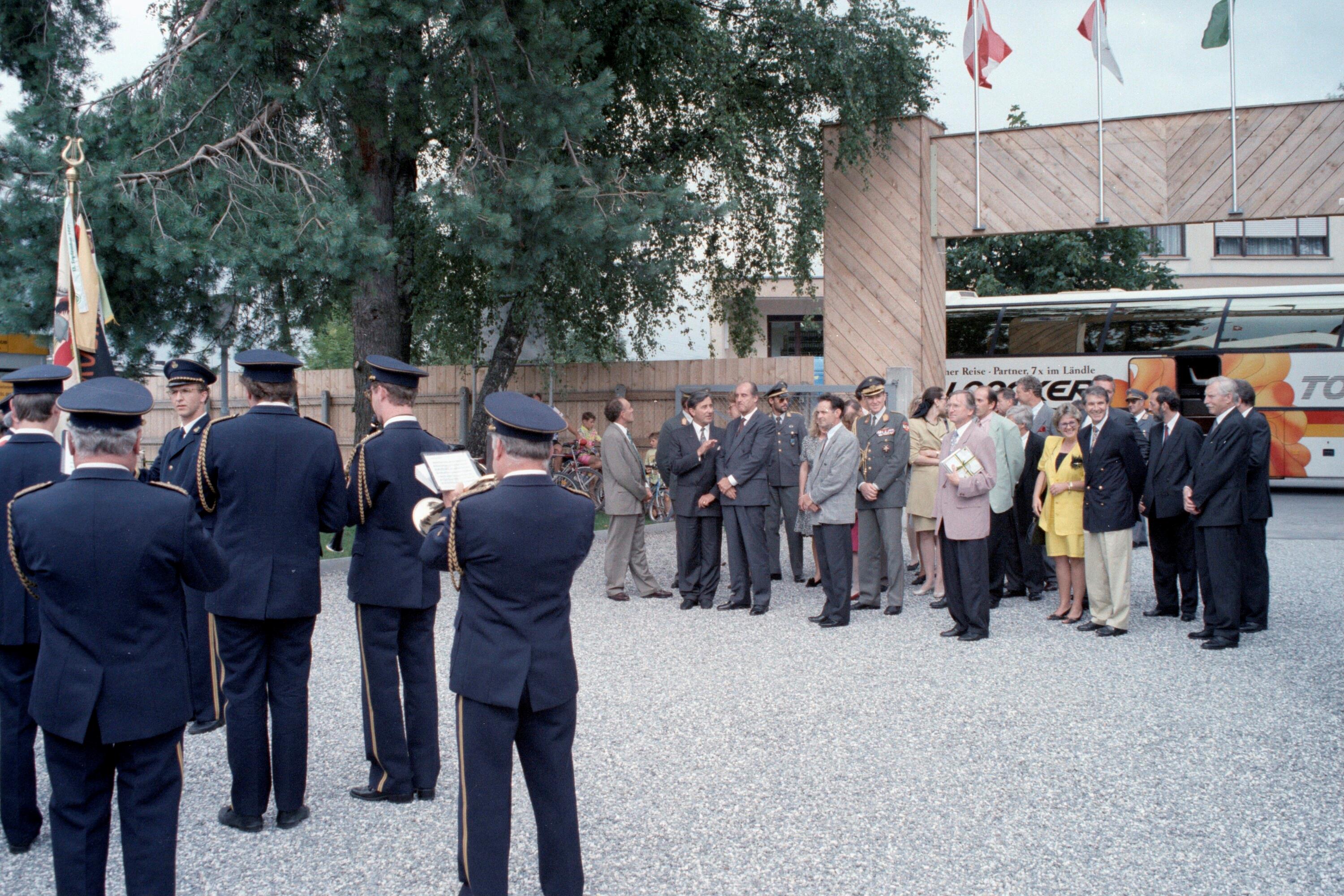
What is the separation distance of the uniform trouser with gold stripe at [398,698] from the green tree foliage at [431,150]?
20.0ft

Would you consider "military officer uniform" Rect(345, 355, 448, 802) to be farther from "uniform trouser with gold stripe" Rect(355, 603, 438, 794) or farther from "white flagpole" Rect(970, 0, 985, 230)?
"white flagpole" Rect(970, 0, 985, 230)

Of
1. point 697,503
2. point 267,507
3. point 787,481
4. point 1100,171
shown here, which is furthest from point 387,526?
point 1100,171

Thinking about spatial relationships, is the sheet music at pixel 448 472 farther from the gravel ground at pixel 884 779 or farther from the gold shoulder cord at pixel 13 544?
the gravel ground at pixel 884 779

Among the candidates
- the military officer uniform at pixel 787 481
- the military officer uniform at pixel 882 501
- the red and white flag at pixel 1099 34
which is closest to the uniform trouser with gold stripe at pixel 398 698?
the military officer uniform at pixel 882 501

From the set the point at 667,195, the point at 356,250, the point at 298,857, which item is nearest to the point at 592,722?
the point at 298,857

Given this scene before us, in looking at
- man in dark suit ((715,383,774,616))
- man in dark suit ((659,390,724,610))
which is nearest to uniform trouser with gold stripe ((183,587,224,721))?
man in dark suit ((659,390,724,610))

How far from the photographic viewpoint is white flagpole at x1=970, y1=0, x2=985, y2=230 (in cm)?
1380

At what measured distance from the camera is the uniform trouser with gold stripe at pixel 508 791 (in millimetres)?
3242

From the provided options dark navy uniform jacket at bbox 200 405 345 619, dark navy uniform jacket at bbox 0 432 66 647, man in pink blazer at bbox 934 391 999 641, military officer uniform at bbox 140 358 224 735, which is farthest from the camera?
man in pink blazer at bbox 934 391 999 641

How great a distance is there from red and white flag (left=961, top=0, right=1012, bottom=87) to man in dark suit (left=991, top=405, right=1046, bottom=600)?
708 centimetres

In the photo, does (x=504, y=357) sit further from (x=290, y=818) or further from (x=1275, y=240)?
(x=1275, y=240)

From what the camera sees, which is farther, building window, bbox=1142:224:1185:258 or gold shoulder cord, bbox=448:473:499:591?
building window, bbox=1142:224:1185:258

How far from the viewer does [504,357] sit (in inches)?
596

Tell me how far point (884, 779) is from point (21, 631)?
12.0ft
